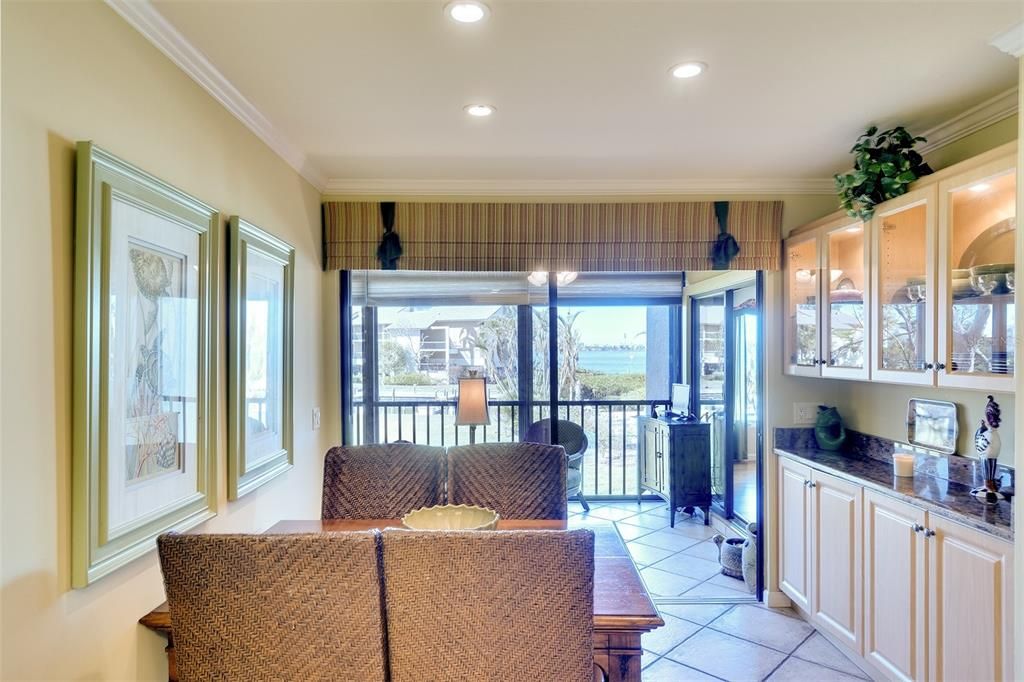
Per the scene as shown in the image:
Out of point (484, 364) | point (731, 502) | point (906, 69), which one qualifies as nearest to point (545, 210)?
point (484, 364)

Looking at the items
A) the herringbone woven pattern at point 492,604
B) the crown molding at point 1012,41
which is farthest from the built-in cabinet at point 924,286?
the herringbone woven pattern at point 492,604

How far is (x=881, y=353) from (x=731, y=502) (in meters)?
2.21

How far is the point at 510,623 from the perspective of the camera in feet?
4.23

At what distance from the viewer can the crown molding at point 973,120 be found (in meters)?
2.14

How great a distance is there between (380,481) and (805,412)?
96.8 inches

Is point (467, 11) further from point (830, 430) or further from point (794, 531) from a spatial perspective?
point (794, 531)

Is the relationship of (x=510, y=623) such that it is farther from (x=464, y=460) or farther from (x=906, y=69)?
(x=906, y=69)

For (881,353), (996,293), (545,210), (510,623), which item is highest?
(545,210)

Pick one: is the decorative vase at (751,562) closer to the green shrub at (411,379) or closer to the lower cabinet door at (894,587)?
the lower cabinet door at (894,587)

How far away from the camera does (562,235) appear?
10.6 ft

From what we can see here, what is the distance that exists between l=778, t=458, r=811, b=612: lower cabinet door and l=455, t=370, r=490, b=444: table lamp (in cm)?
173

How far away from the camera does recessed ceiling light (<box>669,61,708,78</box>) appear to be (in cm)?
187

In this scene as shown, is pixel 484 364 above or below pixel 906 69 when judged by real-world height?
below

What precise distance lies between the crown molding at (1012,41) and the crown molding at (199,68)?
251 cm
